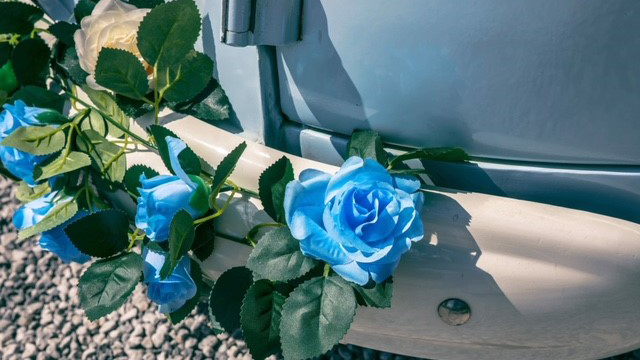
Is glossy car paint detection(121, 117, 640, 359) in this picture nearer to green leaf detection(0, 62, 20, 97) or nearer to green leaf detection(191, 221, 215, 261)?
green leaf detection(191, 221, 215, 261)

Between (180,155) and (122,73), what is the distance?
23cm

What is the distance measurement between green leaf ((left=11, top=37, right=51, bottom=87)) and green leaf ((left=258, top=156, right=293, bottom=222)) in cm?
74

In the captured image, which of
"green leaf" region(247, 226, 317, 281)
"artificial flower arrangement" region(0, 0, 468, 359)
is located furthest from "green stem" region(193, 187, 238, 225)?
"green leaf" region(247, 226, 317, 281)

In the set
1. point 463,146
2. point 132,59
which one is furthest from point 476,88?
point 132,59

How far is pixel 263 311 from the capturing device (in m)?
1.46

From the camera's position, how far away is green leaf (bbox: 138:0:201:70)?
4.79 feet

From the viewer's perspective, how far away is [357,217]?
4.21ft

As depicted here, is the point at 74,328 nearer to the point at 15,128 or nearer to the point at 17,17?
the point at 15,128

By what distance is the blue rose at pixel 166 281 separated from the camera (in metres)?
1.55

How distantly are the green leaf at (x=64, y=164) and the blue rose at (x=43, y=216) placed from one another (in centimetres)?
9

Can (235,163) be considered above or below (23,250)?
above

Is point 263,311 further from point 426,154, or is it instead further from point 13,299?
point 13,299

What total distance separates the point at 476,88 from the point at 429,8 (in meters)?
0.16

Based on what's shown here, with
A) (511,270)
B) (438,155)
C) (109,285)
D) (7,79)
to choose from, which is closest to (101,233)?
(109,285)
